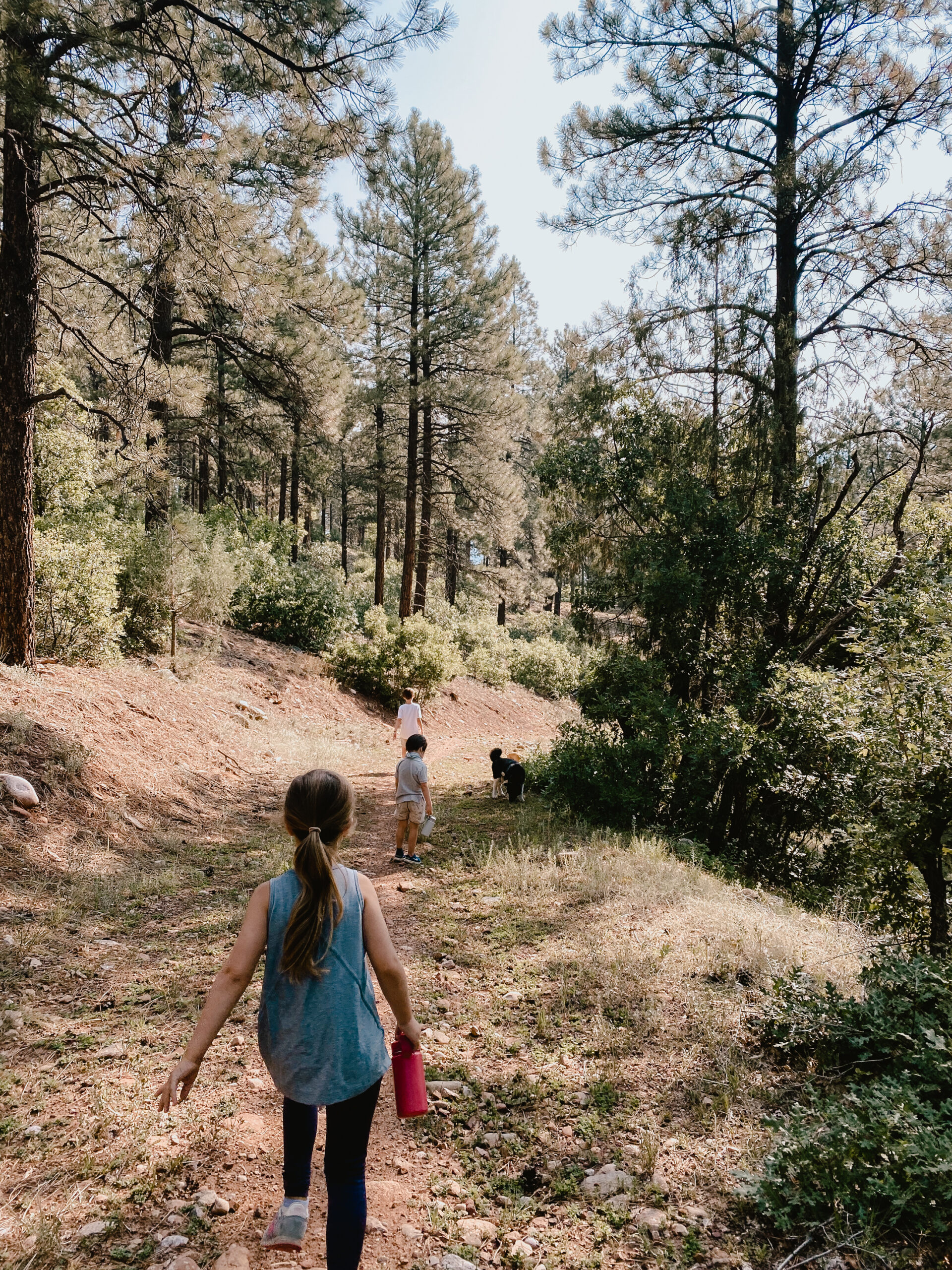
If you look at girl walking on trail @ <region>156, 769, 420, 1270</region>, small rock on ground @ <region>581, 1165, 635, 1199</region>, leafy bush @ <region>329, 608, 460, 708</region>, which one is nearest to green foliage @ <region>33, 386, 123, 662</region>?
leafy bush @ <region>329, 608, 460, 708</region>

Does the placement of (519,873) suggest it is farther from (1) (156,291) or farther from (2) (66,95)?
(2) (66,95)

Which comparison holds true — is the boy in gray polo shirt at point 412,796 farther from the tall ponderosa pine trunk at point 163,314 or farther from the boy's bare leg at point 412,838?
the tall ponderosa pine trunk at point 163,314

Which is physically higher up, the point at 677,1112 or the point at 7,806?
the point at 7,806

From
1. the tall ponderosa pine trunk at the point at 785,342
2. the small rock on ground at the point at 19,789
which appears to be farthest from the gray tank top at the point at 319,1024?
the tall ponderosa pine trunk at the point at 785,342

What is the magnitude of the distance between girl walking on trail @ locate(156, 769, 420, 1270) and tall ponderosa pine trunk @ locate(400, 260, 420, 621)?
57.0ft

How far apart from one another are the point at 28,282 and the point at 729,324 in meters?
9.06

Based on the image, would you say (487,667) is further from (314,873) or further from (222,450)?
(314,873)

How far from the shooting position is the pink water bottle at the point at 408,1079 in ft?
7.57

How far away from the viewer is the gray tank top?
7.22 feet

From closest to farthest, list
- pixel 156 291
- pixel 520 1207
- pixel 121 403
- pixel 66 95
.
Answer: pixel 520 1207 < pixel 66 95 < pixel 156 291 < pixel 121 403

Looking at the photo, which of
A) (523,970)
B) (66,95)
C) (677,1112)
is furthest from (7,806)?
(66,95)

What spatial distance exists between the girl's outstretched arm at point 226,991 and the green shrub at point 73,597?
7947mm

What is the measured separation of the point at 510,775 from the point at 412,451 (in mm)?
11921

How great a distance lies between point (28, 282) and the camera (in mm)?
7410
